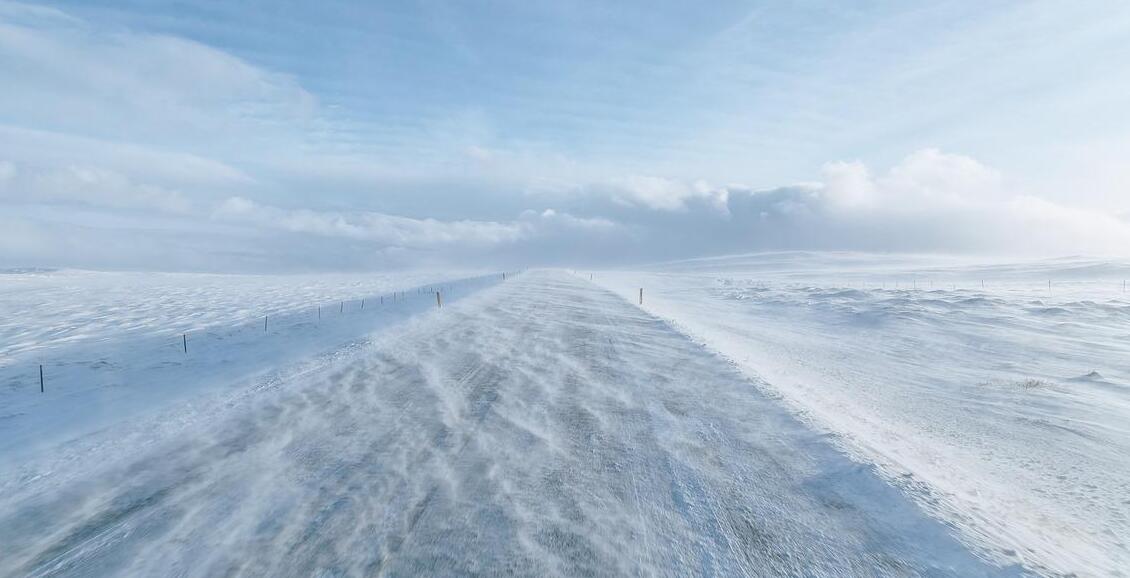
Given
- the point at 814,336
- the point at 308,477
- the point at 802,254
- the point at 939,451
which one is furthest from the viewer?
the point at 802,254

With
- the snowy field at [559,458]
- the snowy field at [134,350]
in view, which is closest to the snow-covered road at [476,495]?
the snowy field at [559,458]

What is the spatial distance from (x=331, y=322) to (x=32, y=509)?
16762 mm

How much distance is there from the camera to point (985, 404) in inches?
453

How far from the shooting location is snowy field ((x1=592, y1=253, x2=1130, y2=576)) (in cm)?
609

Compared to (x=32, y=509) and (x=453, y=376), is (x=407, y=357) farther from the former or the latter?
(x=32, y=509)

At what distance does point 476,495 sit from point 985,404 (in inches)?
463

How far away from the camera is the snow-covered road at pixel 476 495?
16.7ft

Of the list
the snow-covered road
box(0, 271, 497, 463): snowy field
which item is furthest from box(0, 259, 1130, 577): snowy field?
box(0, 271, 497, 463): snowy field

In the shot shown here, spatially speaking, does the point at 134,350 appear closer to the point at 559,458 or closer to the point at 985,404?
the point at 559,458

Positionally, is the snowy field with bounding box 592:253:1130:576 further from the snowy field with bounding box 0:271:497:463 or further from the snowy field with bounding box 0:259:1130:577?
the snowy field with bounding box 0:271:497:463

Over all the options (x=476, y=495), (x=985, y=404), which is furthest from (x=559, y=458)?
(x=985, y=404)

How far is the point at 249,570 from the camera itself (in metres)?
4.92

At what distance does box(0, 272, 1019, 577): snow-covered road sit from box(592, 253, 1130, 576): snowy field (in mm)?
979

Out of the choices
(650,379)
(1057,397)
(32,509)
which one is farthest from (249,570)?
(1057,397)
